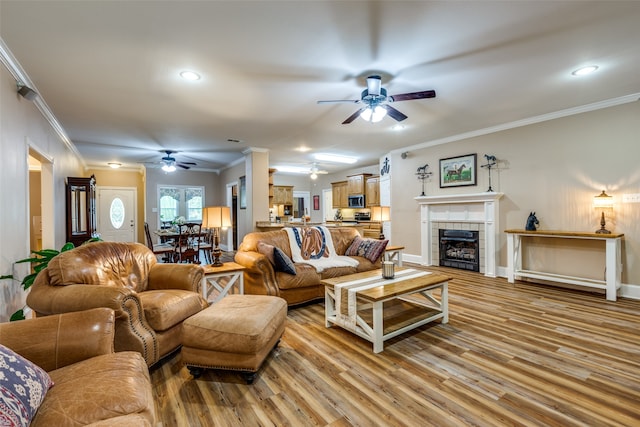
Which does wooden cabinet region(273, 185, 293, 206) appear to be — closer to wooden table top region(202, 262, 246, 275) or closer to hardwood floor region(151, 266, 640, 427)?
wooden table top region(202, 262, 246, 275)

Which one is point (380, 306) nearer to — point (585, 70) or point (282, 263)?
point (282, 263)

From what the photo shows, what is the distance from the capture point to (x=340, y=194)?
921 cm

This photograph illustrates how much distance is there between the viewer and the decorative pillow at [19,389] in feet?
3.21

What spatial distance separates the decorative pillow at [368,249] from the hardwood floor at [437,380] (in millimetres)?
1388

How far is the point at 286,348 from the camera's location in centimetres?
251

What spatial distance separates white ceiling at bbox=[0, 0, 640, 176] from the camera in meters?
2.07

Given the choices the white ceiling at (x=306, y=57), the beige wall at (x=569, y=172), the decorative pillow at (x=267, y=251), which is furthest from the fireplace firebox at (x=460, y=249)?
the decorative pillow at (x=267, y=251)

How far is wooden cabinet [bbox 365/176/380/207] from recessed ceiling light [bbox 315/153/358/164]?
79cm

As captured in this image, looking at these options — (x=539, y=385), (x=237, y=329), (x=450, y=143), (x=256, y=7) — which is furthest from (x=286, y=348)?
(x=450, y=143)

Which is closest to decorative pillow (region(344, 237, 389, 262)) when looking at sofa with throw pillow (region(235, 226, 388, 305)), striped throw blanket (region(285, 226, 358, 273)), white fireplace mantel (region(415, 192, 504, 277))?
sofa with throw pillow (region(235, 226, 388, 305))

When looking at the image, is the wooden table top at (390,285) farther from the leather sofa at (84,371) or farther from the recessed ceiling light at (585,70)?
the recessed ceiling light at (585,70)

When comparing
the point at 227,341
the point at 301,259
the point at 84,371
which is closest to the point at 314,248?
the point at 301,259

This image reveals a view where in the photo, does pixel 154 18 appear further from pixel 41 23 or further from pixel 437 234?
pixel 437 234

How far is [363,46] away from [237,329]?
245 cm
